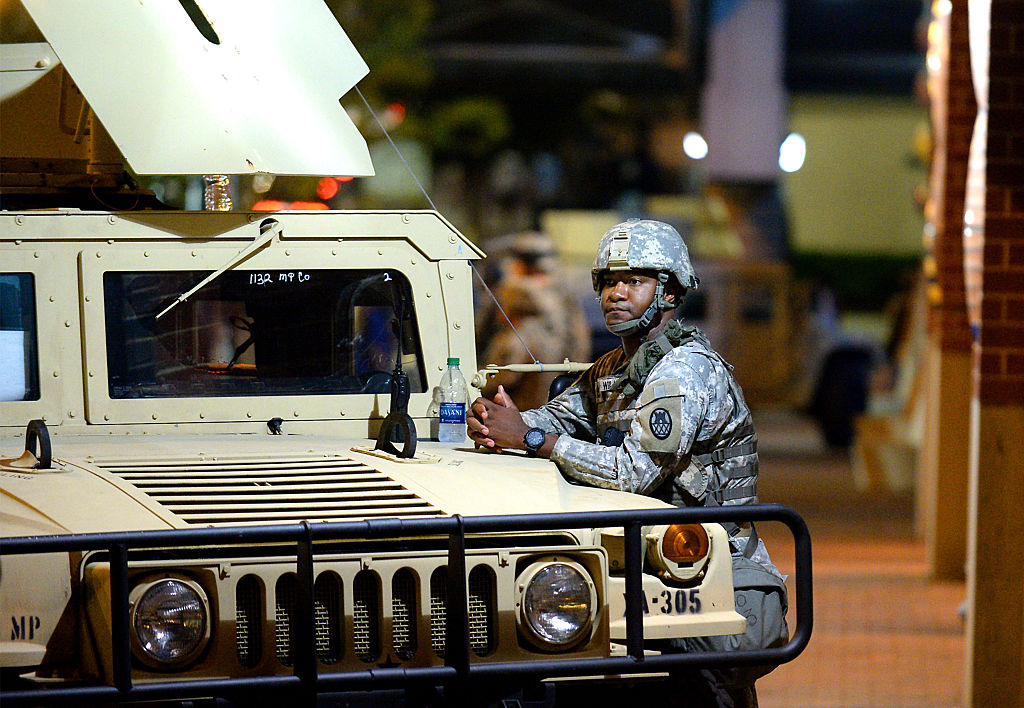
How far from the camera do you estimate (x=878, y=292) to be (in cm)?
3066

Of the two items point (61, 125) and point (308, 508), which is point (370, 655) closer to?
point (308, 508)

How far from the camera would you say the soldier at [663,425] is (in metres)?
4.77

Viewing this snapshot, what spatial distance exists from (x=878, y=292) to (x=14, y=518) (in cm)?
2790

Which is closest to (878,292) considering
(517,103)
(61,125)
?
(517,103)

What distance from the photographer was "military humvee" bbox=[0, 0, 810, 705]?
396cm

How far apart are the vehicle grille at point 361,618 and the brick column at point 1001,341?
141 inches

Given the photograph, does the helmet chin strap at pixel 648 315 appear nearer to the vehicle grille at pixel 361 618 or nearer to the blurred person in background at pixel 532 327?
the vehicle grille at pixel 361 618

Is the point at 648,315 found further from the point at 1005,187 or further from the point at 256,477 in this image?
the point at 1005,187

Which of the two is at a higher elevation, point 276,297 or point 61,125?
point 61,125

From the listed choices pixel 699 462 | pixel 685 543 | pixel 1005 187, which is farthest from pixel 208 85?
pixel 1005 187

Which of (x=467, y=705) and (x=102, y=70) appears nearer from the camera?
(x=467, y=705)

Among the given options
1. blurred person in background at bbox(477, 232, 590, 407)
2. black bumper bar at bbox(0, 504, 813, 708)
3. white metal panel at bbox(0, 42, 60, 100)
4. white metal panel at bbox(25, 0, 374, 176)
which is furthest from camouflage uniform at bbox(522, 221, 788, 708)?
blurred person in background at bbox(477, 232, 590, 407)

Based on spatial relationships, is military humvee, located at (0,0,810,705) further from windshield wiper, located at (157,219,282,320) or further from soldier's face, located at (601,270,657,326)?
soldier's face, located at (601,270,657,326)

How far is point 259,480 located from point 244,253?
1129 millimetres
